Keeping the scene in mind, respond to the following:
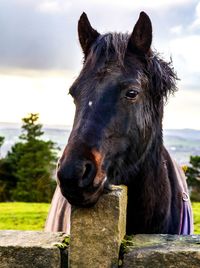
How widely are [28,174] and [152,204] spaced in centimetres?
2832

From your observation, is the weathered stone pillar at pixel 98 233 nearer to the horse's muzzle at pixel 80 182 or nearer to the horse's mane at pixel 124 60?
the horse's muzzle at pixel 80 182

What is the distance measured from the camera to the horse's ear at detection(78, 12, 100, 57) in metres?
3.88

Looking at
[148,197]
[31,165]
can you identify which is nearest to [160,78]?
[148,197]

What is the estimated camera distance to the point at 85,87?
11.0 ft

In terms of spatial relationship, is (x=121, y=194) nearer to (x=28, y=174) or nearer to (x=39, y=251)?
(x=39, y=251)

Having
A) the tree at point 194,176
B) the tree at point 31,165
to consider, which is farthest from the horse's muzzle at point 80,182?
the tree at point 31,165

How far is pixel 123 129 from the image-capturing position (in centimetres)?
338

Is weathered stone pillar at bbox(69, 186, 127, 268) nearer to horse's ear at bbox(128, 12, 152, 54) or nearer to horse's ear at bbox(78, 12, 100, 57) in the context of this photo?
horse's ear at bbox(128, 12, 152, 54)

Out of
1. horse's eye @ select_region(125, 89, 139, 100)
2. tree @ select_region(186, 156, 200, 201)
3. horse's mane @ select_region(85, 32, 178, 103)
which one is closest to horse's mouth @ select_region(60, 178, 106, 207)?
horse's eye @ select_region(125, 89, 139, 100)

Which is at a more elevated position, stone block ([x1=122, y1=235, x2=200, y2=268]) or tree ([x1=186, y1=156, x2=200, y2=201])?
tree ([x1=186, y1=156, x2=200, y2=201])

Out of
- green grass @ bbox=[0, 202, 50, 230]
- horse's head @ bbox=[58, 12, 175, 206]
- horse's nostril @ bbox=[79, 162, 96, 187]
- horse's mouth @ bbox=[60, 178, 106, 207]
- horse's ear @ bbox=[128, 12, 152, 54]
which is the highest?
horse's ear @ bbox=[128, 12, 152, 54]

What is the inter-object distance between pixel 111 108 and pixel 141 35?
0.79 m

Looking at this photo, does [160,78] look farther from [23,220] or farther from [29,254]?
[23,220]

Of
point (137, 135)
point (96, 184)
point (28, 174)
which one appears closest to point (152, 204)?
point (137, 135)
